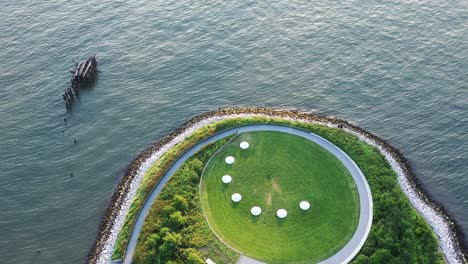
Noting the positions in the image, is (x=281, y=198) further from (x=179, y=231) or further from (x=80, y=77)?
(x=80, y=77)

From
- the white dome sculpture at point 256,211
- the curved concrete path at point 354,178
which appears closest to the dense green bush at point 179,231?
the curved concrete path at point 354,178

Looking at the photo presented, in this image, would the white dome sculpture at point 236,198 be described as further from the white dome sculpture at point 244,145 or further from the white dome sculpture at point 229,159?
the white dome sculpture at point 244,145

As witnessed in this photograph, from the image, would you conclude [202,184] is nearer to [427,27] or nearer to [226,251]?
[226,251]

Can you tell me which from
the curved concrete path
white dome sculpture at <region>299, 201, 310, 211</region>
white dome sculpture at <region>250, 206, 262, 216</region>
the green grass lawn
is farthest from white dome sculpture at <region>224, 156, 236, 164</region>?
white dome sculpture at <region>299, 201, 310, 211</region>

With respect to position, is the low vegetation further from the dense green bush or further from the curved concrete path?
the curved concrete path

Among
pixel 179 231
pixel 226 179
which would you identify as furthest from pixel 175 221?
pixel 226 179
